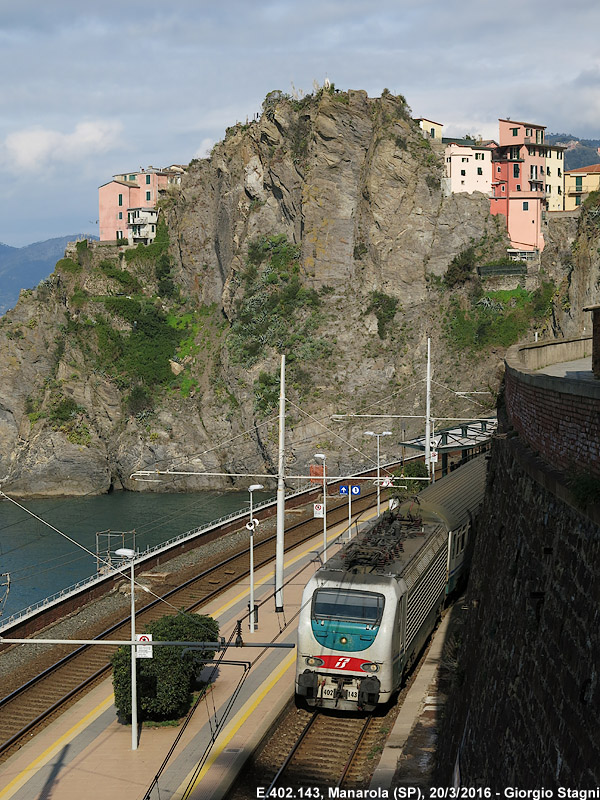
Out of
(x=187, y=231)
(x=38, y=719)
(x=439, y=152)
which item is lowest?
(x=38, y=719)

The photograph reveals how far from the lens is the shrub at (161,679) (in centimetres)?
2423

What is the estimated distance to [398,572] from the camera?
2247 cm

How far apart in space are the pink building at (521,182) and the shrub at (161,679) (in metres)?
77.7

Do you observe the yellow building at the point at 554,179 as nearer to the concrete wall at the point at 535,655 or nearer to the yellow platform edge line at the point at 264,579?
the yellow platform edge line at the point at 264,579

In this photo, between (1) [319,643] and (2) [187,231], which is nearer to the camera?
(1) [319,643]

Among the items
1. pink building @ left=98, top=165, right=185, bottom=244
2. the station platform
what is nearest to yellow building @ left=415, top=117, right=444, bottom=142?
pink building @ left=98, top=165, right=185, bottom=244

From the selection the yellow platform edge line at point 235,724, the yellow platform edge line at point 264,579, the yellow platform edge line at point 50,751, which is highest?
the yellow platform edge line at point 235,724

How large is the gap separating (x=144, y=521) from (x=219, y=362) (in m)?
27.4

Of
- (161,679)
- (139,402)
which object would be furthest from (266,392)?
(161,679)

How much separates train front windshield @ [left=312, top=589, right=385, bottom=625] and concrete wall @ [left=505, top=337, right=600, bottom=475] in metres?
5.43

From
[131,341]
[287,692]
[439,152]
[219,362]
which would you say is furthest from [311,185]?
[287,692]

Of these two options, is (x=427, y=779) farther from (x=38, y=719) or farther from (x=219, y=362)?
(x=219, y=362)

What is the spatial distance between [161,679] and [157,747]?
203cm

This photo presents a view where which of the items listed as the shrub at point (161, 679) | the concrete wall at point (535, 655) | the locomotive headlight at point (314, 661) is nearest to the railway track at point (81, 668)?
the shrub at point (161, 679)
